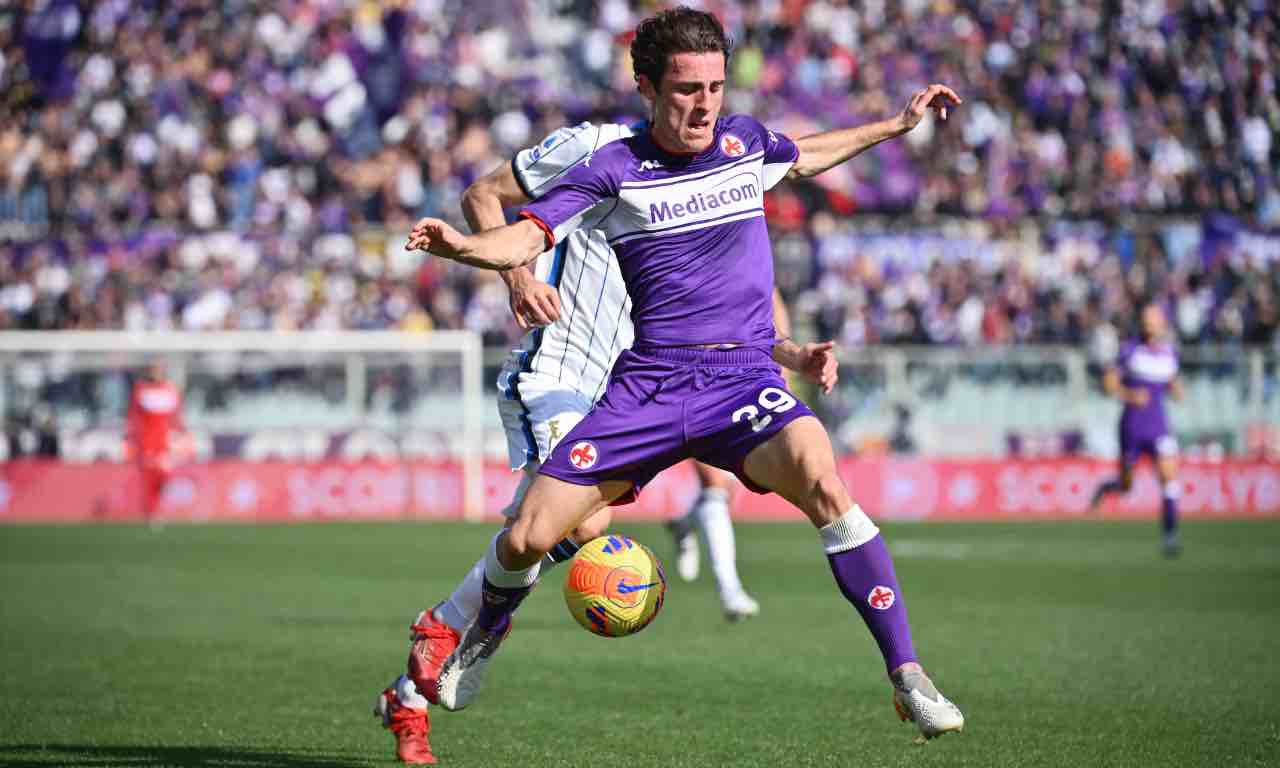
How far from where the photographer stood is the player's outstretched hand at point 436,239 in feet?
17.5

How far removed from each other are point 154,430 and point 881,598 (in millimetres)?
19052

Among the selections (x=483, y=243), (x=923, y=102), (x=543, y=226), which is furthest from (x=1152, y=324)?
(x=483, y=243)

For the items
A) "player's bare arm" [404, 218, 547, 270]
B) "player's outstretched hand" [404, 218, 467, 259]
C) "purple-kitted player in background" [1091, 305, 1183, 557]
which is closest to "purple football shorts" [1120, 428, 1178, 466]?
"purple-kitted player in background" [1091, 305, 1183, 557]

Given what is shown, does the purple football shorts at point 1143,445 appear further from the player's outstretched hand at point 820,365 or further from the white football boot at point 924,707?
the white football boot at point 924,707

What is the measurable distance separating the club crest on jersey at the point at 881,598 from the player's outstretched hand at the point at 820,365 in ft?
2.28

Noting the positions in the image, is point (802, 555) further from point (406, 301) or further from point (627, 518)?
point (406, 301)

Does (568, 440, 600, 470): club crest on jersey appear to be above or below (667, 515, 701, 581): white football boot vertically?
above

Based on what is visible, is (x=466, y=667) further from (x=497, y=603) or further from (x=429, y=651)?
(x=497, y=603)

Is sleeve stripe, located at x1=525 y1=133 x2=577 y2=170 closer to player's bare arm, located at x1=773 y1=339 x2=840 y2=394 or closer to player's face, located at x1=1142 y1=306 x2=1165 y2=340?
player's bare arm, located at x1=773 y1=339 x2=840 y2=394

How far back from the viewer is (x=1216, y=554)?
1827cm

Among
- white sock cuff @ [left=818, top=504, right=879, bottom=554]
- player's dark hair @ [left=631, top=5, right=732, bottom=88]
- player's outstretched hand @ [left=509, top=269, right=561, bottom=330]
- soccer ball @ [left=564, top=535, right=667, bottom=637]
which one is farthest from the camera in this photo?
soccer ball @ [left=564, top=535, right=667, bottom=637]

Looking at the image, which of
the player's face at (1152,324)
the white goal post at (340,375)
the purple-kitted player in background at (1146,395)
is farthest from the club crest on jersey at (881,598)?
the white goal post at (340,375)

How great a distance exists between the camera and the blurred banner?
81.3 feet

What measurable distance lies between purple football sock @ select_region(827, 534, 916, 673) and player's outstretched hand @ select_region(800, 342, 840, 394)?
1.87 feet
